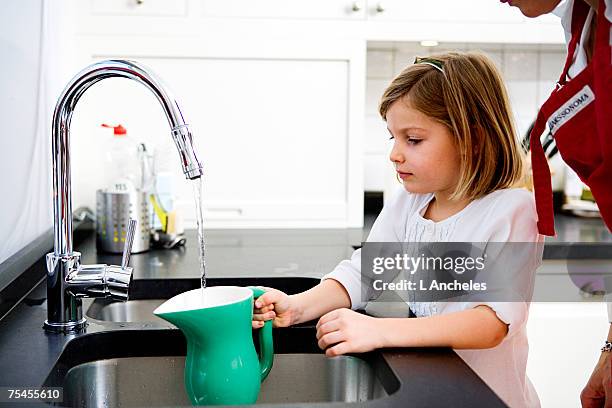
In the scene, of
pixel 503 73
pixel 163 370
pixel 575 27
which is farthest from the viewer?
pixel 503 73

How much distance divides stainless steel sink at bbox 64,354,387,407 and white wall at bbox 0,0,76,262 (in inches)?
11.9

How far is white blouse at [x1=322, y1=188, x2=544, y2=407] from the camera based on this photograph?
1.10 m

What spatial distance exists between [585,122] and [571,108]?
0.02 m

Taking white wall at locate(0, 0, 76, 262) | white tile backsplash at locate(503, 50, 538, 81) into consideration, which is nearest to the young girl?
white wall at locate(0, 0, 76, 262)

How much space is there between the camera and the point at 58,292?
102 cm

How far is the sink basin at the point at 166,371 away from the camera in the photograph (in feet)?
3.29

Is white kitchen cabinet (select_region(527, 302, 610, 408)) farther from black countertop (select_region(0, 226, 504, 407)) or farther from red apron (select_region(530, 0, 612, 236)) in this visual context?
red apron (select_region(530, 0, 612, 236))

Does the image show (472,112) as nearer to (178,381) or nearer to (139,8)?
(178,381)

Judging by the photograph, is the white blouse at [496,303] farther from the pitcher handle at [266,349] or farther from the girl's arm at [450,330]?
the pitcher handle at [266,349]

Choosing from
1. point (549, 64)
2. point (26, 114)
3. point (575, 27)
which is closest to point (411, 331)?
point (575, 27)

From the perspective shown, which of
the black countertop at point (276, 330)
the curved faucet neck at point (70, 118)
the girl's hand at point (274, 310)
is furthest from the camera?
the girl's hand at point (274, 310)

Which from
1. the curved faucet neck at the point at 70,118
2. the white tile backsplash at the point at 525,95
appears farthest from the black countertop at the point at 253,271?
the white tile backsplash at the point at 525,95

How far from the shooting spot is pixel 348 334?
969mm

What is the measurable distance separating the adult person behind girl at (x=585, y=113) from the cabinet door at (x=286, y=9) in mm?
1039
